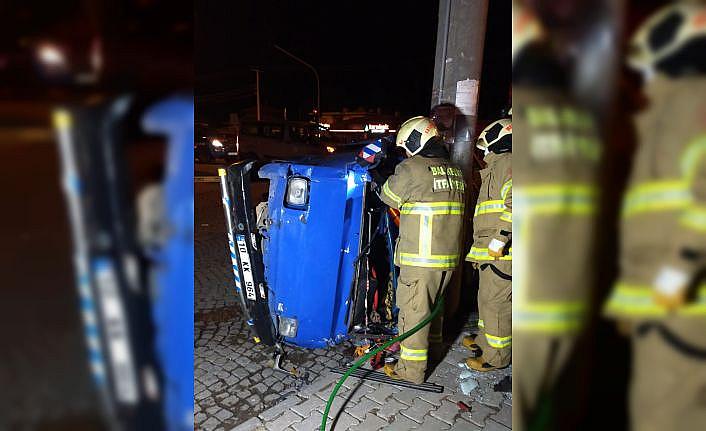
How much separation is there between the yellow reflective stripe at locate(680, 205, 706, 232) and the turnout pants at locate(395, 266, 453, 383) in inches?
89.8

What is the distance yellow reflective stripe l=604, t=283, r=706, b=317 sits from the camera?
32.0 inches

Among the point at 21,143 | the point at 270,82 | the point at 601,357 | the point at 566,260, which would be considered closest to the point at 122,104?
the point at 21,143

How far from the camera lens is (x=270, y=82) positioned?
33.9 meters

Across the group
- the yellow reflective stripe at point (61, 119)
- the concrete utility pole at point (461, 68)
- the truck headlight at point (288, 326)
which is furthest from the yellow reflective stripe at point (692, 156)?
the truck headlight at point (288, 326)

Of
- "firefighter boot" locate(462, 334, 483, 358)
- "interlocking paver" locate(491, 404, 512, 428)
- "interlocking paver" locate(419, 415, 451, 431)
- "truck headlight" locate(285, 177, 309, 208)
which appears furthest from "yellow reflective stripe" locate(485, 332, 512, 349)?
"truck headlight" locate(285, 177, 309, 208)

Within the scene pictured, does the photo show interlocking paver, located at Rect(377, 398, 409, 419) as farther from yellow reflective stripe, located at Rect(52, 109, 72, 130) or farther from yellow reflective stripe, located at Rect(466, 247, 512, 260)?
yellow reflective stripe, located at Rect(52, 109, 72, 130)

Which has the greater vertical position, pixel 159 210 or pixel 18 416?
pixel 159 210

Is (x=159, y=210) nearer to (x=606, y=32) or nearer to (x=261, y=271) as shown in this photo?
(x=606, y=32)

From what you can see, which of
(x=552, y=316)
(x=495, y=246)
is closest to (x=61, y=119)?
(x=552, y=316)

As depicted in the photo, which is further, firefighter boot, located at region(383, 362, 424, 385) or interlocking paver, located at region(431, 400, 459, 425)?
firefighter boot, located at region(383, 362, 424, 385)

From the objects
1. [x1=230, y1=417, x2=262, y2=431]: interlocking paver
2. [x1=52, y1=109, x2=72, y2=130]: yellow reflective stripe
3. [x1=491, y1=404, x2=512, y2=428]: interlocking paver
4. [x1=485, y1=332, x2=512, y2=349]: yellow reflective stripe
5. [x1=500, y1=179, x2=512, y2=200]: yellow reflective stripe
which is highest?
[x1=52, y1=109, x2=72, y2=130]: yellow reflective stripe

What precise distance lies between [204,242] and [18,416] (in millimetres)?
6548

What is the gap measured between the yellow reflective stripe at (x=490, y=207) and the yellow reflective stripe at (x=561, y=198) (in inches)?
95.9

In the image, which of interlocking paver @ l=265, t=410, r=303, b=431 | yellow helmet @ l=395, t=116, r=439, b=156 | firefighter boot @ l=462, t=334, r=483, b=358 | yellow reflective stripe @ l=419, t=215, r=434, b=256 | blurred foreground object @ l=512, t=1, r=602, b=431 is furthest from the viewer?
firefighter boot @ l=462, t=334, r=483, b=358
